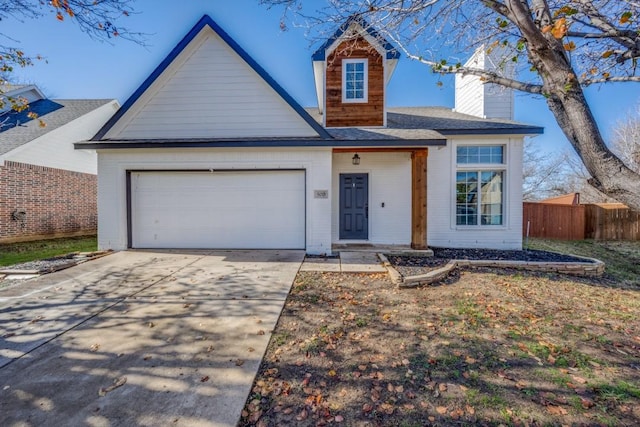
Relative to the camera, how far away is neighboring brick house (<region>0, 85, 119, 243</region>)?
1080 cm

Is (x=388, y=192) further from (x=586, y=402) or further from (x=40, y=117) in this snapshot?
(x=40, y=117)

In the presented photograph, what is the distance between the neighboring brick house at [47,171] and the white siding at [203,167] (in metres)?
3.72

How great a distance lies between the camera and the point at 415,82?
28.3ft

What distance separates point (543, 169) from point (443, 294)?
3216 centimetres

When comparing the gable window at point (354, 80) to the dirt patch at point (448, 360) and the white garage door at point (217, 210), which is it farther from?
the dirt patch at point (448, 360)

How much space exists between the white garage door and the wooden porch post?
314 centimetres

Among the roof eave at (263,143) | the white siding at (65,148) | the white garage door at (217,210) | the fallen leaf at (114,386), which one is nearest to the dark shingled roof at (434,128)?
the roof eave at (263,143)

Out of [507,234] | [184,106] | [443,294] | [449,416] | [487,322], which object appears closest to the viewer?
[449,416]

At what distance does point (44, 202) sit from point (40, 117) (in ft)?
17.6

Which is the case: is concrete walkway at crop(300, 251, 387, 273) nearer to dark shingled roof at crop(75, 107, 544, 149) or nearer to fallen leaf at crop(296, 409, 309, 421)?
dark shingled roof at crop(75, 107, 544, 149)

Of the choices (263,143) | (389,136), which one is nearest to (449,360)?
(389,136)

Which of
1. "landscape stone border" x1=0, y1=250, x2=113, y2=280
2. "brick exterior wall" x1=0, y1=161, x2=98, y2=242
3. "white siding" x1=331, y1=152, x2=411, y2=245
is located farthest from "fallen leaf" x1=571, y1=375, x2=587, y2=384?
"brick exterior wall" x1=0, y1=161, x2=98, y2=242

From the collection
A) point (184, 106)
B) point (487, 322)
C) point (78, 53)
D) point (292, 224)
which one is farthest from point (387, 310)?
point (78, 53)

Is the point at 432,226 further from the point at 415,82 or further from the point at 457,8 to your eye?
the point at 457,8
